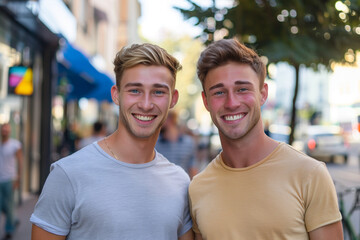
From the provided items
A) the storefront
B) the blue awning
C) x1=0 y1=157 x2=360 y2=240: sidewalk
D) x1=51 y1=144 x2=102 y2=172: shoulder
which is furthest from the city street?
x1=51 y1=144 x2=102 y2=172: shoulder

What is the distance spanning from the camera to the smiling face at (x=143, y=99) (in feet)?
8.25

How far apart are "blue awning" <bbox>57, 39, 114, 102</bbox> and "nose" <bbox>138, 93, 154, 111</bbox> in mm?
7950

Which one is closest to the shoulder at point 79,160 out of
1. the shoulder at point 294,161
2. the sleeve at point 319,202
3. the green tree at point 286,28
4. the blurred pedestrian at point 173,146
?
the shoulder at point 294,161

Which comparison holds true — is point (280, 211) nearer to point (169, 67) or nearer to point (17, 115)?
point (169, 67)

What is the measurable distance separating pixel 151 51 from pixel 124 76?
199 mm

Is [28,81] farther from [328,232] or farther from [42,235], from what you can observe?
[328,232]

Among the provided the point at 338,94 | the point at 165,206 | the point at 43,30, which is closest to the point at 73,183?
the point at 165,206

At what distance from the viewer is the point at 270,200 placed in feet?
7.73

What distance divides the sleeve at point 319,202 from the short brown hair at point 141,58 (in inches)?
38.0

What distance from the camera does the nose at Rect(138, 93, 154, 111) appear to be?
98.3 inches

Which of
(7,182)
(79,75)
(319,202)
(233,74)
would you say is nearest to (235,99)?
(233,74)

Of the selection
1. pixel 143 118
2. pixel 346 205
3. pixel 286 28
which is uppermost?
pixel 286 28

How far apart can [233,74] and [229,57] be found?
96mm

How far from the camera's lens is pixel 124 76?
2.55 metres
